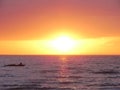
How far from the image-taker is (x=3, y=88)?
58594mm

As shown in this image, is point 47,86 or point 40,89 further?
point 47,86

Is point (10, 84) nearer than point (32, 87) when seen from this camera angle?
No

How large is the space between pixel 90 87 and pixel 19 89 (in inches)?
431

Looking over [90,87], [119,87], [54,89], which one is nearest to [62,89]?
[54,89]

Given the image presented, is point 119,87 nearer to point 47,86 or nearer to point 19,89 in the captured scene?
point 47,86

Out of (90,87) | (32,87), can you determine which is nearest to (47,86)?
(32,87)

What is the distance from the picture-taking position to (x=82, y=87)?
60.3m

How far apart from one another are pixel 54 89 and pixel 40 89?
206cm

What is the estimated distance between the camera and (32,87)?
59688 mm

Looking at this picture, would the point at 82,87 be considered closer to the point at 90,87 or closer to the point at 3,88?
the point at 90,87

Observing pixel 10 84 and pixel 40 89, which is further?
pixel 10 84

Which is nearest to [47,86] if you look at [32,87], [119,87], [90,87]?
[32,87]

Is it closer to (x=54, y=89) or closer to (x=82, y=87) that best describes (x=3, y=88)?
(x=54, y=89)

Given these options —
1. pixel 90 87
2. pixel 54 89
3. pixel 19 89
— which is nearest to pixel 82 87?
pixel 90 87
